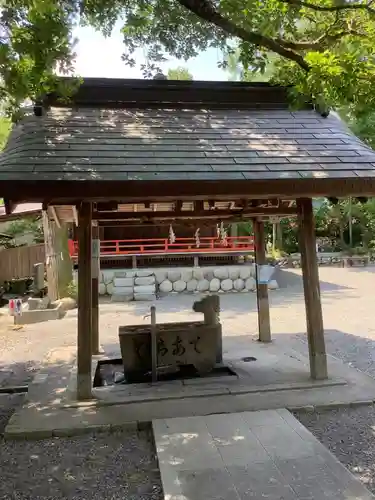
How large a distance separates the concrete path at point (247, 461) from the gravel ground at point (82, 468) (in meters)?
0.19

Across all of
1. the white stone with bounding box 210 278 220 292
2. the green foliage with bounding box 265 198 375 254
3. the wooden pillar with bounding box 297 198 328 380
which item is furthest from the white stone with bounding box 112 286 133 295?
the green foliage with bounding box 265 198 375 254

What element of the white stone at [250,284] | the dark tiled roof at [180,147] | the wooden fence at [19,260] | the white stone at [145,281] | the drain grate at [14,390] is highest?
the dark tiled roof at [180,147]

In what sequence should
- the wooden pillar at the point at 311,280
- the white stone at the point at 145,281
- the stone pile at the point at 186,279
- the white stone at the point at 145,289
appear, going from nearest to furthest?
1. the wooden pillar at the point at 311,280
2. the white stone at the point at 145,289
3. the white stone at the point at 145,281
4. the stone pile at the point at 186,279

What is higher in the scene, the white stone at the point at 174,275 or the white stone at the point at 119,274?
the white stone at the point at 119,274

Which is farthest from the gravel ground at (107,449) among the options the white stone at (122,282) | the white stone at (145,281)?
the white stone at (145,281)

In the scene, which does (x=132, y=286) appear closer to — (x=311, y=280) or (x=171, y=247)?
(x=171, y=247)

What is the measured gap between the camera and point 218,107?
7059 mm

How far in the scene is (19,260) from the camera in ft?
56.1

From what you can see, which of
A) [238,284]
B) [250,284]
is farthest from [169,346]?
[250,284]

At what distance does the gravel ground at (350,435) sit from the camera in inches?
150

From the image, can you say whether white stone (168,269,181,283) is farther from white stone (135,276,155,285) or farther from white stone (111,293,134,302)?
white stone (111,293,134,302)

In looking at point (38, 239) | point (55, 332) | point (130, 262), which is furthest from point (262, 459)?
point (38, 239)

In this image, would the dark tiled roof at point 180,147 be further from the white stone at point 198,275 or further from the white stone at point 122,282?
the white stone at point 198,275

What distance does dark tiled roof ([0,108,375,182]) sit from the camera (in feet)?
16.2
